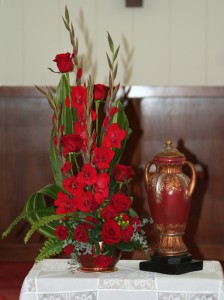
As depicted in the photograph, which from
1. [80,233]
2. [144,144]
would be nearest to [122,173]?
[80,233]

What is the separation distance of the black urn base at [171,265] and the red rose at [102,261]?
10 centimetres

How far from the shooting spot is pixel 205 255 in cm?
377

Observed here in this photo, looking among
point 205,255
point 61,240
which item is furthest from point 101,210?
point 205,255

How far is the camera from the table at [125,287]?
79.7 inches

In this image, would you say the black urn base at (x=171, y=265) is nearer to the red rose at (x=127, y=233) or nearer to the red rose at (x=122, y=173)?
the red rose at (x=127, y=233)

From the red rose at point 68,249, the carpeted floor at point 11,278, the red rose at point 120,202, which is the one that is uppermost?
the red rose at point 120,202

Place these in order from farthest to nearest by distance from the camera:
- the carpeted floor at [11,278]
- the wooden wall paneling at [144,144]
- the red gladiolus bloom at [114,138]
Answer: the wooden wall paneling at [144,144] → the carpeted floor at [11,278] → the red gladiolus bloom at [114,138]

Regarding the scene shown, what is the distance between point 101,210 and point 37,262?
25cm

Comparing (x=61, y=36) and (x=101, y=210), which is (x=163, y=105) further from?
(x=101, y=210)

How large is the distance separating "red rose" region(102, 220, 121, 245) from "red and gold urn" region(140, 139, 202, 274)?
0.12 metres

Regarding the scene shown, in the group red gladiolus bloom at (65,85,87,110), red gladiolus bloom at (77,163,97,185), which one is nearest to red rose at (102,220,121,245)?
red gladiolus bloom at (77,163,97,185)

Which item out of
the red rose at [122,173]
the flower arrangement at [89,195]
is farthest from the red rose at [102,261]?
the red rose at [122,173]

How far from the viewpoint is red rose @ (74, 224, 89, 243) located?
208 cm

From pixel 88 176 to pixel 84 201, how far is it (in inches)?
2.6
